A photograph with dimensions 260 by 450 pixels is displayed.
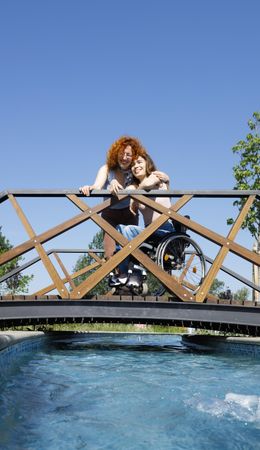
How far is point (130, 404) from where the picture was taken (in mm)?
4734

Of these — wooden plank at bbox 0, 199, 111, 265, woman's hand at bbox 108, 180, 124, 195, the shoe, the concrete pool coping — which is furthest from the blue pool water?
woman's hand at bbox 108, 180, 124, 195

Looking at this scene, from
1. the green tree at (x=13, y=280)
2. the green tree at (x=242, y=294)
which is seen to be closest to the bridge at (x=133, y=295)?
the green tree at (x=13, y=280)

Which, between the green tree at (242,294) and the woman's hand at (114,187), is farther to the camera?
the green tree at (242,294)

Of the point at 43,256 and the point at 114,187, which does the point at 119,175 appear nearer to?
the point at 114,187

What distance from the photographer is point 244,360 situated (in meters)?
8.46

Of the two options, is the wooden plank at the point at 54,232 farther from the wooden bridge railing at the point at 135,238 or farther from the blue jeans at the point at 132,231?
the blue jeans at the point at 132,231

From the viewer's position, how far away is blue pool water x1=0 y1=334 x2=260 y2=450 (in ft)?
11.5

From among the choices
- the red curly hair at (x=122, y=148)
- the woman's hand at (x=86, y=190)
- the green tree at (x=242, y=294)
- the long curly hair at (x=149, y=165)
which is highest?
the red curly hair at (x=122, y=148)

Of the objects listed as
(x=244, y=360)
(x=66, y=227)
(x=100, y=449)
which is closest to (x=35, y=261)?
(x=66, y=227)

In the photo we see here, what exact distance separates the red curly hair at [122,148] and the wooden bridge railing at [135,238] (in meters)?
0.56

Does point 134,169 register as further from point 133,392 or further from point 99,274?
point 133,392

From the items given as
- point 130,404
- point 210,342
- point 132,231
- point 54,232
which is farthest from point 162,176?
point 210,342

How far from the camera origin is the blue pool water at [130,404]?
3498 mm

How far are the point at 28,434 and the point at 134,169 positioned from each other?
4975mm
